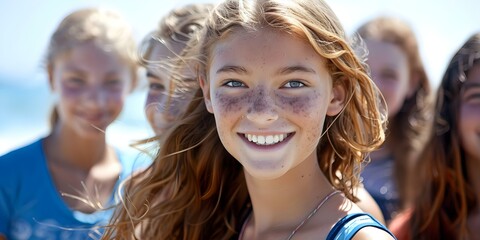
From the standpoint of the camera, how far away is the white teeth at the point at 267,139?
2.35m

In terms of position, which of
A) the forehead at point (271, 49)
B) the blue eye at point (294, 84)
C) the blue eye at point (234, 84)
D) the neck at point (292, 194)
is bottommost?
the neck at point (292, 194)

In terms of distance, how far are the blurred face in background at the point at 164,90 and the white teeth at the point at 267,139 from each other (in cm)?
51

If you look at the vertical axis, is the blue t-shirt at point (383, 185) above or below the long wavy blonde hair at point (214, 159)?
below

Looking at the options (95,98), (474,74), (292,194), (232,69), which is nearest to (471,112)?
(474,74)

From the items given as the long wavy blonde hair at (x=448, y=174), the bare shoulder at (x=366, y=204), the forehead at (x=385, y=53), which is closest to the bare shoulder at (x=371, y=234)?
the bare shoulder at (x=366, y=204)

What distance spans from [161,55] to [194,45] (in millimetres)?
652

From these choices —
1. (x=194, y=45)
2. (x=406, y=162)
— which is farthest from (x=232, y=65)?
(x=406, y=162)

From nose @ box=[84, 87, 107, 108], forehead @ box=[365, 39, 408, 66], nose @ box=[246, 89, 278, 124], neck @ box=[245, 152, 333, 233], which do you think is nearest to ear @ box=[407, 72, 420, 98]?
forehead @ box=[365, 39, 408, 66]

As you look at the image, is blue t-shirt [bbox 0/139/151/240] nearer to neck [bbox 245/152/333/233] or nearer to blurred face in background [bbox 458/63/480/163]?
neck [bbox 245/152/333/233]

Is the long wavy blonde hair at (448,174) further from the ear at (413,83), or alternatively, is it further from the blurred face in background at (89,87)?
the blurred face in background at (89,87)

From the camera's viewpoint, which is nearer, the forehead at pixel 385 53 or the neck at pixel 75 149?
the neck at pixel 75 149

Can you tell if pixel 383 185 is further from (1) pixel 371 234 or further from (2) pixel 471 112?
(1) pixel 371 234

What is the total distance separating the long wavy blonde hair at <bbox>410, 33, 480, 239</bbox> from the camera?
3264 millimetres

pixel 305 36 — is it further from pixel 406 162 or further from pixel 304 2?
pixel 406 162
